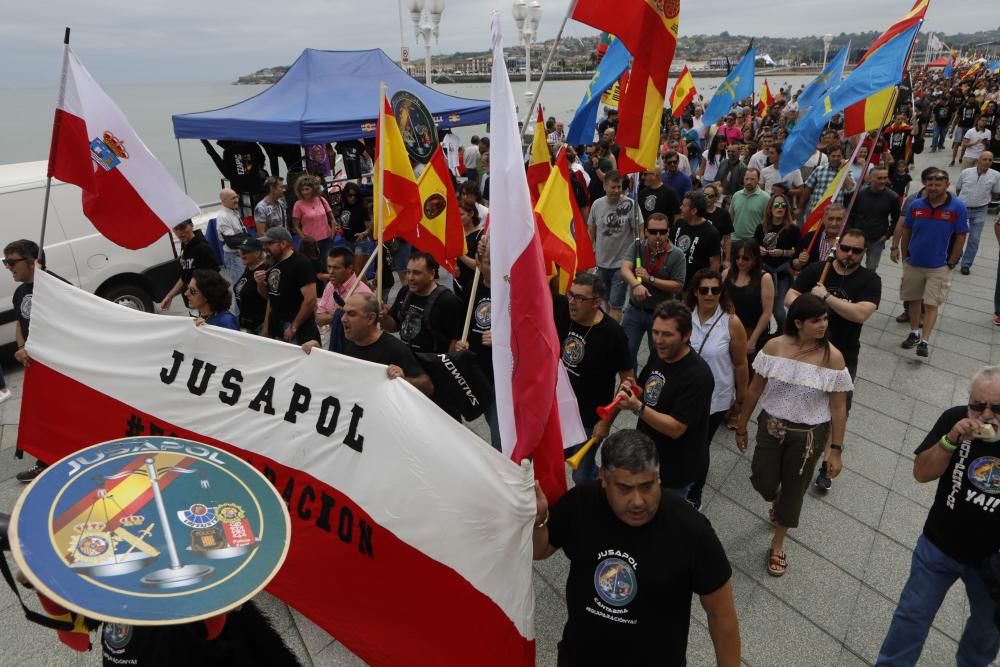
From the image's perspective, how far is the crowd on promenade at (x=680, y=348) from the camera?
2174mm

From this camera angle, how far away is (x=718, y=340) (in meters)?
4.09

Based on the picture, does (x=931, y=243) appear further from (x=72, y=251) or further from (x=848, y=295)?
(x=72, y=251)

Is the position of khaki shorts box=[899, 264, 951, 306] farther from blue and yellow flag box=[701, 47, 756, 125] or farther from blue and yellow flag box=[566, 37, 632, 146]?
blue and yellow flag box=[701, 47, 756, 125]

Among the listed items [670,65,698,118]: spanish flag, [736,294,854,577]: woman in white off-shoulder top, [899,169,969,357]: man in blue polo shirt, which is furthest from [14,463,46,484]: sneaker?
[670,65,698,118]: spanish flag

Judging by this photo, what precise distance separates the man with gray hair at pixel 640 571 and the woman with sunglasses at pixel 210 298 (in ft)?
10.6

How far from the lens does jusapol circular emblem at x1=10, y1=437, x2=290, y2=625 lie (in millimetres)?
1516

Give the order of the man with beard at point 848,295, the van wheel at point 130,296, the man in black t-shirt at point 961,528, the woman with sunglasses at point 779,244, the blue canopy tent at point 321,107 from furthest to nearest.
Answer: the blue canopy tent at point 321,107 < the van wheel at point 130,296 < the woman with sunglasses at point 779,244 < the man with beard at point 848,295 < the man in black t-shirt at point 961,528

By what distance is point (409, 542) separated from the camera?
9.25 feet

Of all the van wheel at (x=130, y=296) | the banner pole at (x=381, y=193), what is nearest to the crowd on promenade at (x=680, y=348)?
the banner pole at (x=381, y=193)

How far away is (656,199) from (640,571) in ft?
21.0

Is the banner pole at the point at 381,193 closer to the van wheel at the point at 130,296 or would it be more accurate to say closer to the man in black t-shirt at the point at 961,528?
the man in black t-shirt at the point at 961,528

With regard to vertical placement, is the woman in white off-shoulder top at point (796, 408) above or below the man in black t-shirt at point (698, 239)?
below

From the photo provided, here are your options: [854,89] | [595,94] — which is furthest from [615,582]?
[854,89]

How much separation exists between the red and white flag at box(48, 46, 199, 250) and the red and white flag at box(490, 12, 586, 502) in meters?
3.36
